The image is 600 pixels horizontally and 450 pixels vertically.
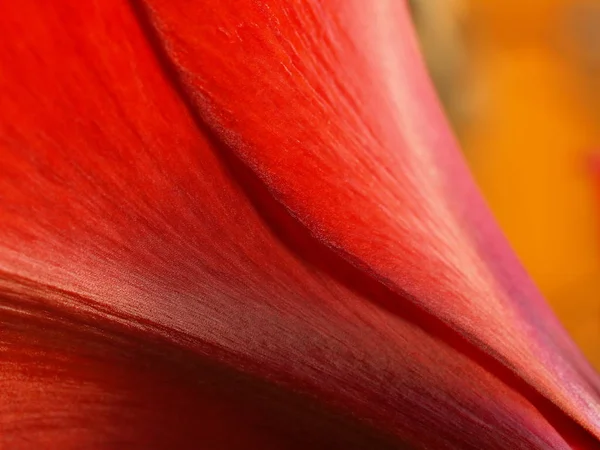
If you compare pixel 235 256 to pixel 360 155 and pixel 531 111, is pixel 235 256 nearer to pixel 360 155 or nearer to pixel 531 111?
pixel 360 155

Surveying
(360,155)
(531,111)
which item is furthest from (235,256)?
(531,111)

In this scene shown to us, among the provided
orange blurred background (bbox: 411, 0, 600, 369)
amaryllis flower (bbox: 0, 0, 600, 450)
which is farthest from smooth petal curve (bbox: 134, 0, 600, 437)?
orange blurred background (bbox: 411, 0, 600, 369)

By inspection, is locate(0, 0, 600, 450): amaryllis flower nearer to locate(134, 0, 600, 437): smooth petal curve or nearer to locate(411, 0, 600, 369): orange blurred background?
locate(134, 0, 600, 437): smooth petal curve

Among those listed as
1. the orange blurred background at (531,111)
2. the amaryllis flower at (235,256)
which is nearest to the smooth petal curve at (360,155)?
the amaryllis flower at (235,256)

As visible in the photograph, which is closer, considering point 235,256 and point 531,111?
point 235,256

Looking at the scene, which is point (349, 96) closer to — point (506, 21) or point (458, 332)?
point (458, 332)

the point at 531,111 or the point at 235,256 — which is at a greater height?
the point at 531,111

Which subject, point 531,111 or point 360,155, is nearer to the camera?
point 360,155
